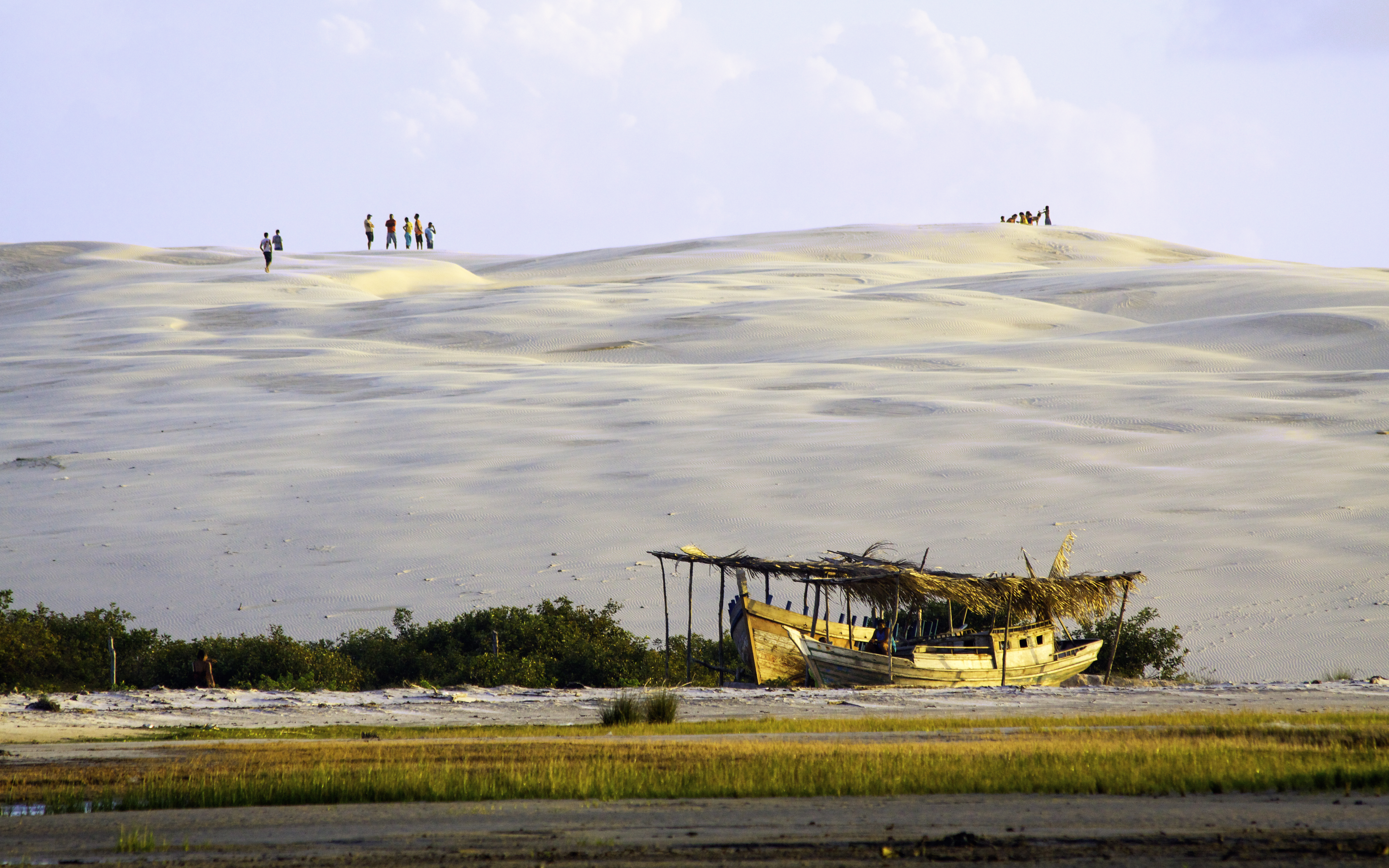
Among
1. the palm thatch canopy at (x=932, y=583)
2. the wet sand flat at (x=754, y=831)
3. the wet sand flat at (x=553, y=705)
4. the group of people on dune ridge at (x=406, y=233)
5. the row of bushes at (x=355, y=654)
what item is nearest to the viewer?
the wet sand flat at (x=754, y=831)

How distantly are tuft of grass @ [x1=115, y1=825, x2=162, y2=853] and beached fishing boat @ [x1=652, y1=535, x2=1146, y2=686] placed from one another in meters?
9.54

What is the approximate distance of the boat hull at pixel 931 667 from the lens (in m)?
16.5

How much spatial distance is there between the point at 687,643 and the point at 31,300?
4733 cm

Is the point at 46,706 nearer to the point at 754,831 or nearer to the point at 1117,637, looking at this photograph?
the point at 754,831

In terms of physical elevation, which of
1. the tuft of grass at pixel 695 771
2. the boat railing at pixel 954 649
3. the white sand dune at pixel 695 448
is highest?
the white sand dune at pixel 695 448

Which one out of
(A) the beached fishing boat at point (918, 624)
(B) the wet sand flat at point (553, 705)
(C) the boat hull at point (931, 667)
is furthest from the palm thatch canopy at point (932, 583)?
(B) the wet sand flat at point (553, 705)

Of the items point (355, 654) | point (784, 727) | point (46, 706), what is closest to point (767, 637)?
point (355, 654)

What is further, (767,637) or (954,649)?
(954,649)

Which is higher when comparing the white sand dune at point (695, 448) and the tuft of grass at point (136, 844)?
the white sand dune at point (695, 448)

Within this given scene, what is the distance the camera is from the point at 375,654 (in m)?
15.4

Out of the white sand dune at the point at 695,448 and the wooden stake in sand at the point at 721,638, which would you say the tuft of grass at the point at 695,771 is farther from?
the white sand dune at the point at 695,448

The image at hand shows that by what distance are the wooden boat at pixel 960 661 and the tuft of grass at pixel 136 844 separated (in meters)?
10.8

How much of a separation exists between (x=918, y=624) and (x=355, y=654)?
7.30m

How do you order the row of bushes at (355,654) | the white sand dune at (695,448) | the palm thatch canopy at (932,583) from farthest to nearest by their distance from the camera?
the white sand dune at (695,448) → the palm thatch canopy at (932,583) → the row of bushes at (355,654)
